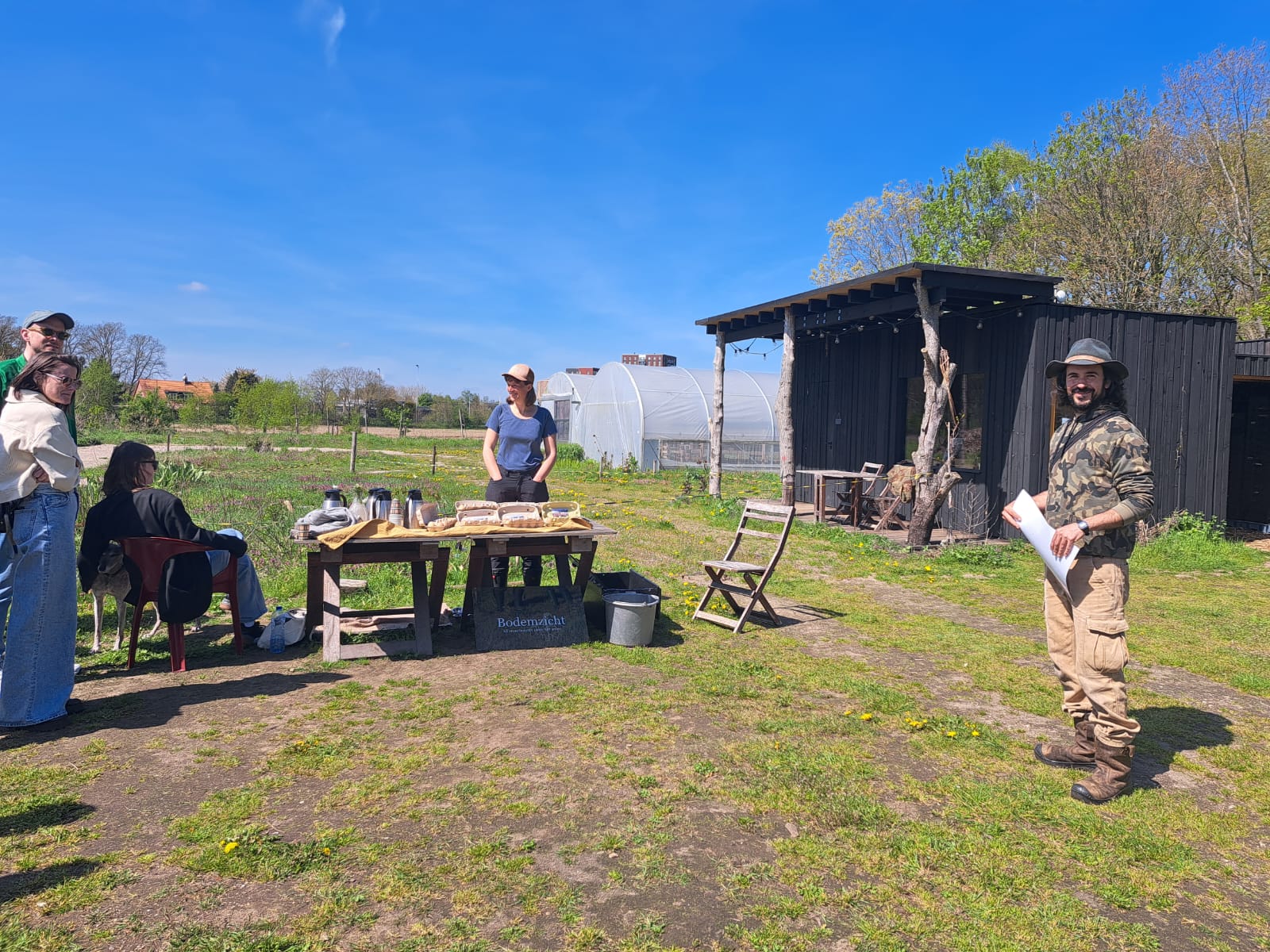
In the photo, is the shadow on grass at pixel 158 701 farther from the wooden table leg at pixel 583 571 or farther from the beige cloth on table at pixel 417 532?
the wooden table leg at pixel 583 571

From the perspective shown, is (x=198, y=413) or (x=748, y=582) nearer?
(x=748, y=582)

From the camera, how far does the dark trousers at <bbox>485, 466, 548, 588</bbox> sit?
248 inches

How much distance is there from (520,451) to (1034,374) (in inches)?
312

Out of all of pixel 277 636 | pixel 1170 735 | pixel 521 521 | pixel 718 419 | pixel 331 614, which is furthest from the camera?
pixel 718 419

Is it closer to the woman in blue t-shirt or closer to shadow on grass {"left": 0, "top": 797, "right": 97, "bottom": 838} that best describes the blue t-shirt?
the woman in blue t-shirt

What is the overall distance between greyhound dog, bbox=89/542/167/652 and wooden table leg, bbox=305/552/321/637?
1113 mm

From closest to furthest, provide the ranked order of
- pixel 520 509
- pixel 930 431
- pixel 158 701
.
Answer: pixel 158 701
pixel 520 509
pixel 930 431

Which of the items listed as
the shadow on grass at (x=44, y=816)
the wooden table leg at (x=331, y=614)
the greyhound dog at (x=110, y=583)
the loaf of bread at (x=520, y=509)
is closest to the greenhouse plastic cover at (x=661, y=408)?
the loaf of bread at (x=520, y=509)

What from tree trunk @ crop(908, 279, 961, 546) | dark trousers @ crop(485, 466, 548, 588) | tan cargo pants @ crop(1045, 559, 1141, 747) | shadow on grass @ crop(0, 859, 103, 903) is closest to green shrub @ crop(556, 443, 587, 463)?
tree trunk @ crop(908, 279, 961, 546)

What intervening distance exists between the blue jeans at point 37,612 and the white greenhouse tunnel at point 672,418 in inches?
820

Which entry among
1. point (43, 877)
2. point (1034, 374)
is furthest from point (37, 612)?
point (1034, 374)

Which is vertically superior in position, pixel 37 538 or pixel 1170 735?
pixel 37 538

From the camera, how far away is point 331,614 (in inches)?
219

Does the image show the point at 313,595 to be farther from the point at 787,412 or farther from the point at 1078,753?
the point at 787,412
